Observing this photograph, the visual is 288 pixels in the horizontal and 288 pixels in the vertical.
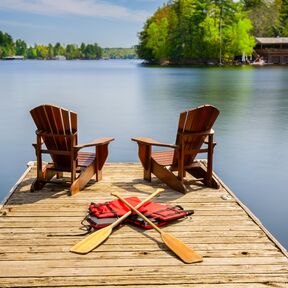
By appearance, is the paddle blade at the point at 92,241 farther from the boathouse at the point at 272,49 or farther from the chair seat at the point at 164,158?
the boathouse at the point at 272,49

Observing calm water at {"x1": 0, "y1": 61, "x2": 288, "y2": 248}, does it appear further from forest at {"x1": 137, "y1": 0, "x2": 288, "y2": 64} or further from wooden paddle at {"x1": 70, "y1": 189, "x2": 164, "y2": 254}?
forest at {"x1": 137, "y1": 0, "x2": 288, "y2": 64}

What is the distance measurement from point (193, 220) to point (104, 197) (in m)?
1.21

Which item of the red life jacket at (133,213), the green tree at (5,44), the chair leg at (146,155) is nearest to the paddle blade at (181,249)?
the red life jacket at (133,213)

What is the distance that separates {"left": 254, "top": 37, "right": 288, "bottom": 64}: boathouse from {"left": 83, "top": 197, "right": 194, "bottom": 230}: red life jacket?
76.5 m

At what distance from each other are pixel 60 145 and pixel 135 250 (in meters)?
2.13

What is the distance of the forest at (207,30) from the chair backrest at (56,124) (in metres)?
66.5

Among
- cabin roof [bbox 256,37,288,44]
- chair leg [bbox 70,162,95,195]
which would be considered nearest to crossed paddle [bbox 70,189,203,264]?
chair leg [bbox 70,162,95,195]

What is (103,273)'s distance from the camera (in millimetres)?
3377

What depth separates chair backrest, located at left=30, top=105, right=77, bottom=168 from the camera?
5.24 metres

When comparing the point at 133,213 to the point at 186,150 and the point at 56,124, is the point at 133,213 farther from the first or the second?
the point at 56,124

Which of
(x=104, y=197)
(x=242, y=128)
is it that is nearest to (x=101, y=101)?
(x=242, y=128)

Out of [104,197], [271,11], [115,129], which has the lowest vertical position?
[115,129]

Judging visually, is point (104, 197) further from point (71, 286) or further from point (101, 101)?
point (101, 101)

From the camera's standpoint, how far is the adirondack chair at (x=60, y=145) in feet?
17.3
